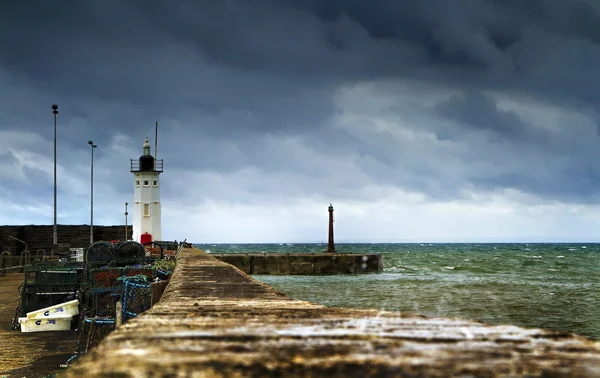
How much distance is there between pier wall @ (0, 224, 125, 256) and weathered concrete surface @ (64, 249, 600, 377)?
52565 mm

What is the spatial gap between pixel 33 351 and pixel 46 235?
48.1 m

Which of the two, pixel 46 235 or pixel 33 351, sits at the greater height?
pixel 46 235

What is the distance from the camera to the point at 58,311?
43.8 ft

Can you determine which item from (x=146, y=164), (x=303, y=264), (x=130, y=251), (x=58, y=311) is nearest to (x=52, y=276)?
(x=58, y=311)

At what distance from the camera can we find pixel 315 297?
28297mm

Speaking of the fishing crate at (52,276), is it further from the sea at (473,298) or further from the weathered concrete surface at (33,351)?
the sea at (473,298)

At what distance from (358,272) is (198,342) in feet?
140

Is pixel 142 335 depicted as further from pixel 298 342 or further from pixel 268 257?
pixel 268 257

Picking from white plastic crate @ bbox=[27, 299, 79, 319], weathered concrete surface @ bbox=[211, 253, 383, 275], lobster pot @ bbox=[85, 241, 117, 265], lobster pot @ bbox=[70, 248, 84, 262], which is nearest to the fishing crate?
lobster pot @ bbox=[85, 241, 117, 265]

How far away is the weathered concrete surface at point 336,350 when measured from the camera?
180cm

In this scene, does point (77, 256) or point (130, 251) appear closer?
point (130, 251)

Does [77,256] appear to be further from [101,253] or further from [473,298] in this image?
[473,298]

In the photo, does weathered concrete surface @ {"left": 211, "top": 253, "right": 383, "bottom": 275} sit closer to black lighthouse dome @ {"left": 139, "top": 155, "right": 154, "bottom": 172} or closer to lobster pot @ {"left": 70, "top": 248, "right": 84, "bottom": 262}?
lobster pot @ {"left": 70, "top": 248, "right": 84, "bottom": 262}

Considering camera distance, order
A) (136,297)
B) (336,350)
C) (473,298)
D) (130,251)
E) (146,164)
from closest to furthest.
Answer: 1. (336,350)
2. (136,297)
3. (130,251)
4. (473,298)
5. (146,164)
